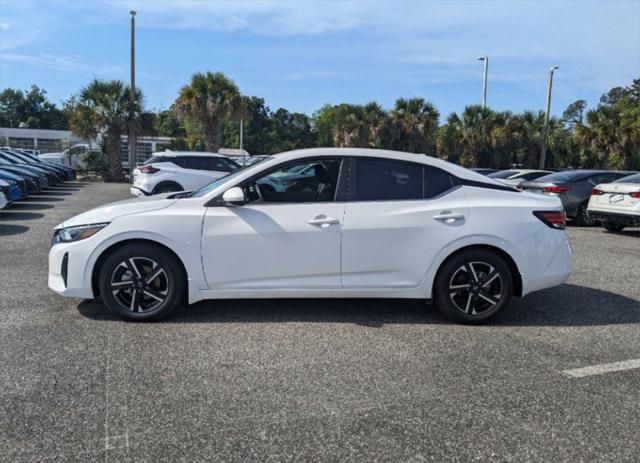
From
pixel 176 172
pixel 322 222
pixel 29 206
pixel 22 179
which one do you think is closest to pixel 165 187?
pixel 176 172

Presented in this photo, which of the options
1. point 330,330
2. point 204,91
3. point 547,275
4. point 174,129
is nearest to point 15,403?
point 330,330

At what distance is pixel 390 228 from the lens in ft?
15.9

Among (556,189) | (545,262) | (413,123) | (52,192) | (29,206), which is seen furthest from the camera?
(413,123)

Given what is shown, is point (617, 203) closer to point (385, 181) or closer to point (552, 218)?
point (552, 218)

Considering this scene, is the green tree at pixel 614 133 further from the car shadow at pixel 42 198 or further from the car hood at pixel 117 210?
the car hood at pixel 117 210

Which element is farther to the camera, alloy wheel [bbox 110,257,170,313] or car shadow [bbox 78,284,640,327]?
car shadow [bbox 78,284,640,327]

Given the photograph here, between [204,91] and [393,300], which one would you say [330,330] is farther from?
[204,91]

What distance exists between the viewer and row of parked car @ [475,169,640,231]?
10891 millimetres

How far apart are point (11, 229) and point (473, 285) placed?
29.8 ft

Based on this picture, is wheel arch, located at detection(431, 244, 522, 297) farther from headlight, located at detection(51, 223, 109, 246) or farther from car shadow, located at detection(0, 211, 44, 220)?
car shadow, located at detection(0, 211, 44, 220)

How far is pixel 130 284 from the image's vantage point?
474 cm

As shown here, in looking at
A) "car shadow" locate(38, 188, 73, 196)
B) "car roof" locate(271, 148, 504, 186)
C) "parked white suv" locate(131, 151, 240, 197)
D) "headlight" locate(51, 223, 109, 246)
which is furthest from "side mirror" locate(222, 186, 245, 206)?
"car shadow" locate(38, 188, 73, 196)

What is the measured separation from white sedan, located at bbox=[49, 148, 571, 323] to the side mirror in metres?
0.01

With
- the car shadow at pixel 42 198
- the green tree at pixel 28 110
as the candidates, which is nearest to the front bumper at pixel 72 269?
the car shadow at pixel 42 198
